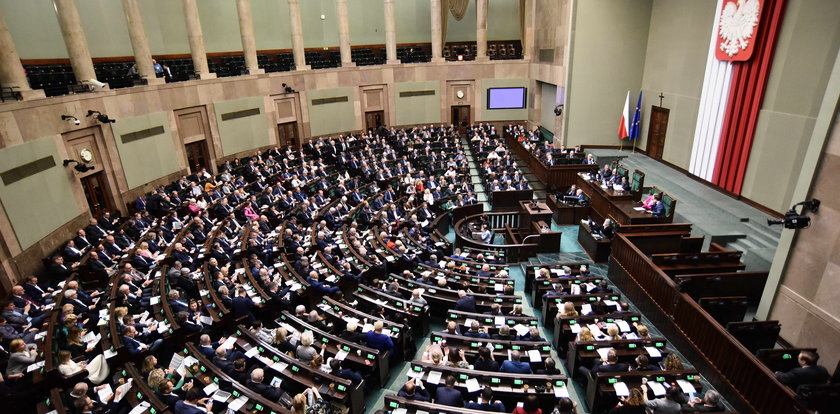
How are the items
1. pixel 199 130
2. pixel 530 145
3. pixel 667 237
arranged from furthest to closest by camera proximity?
pixel 530 145 < pixel 199 130 < pixel 667 237

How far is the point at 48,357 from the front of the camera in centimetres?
681

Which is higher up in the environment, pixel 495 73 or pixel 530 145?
pixel 495 73

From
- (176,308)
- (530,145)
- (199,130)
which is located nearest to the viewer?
(176,308)

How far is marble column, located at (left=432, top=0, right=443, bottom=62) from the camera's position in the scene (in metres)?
24.4

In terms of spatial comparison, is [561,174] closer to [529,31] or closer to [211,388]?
[529,31]

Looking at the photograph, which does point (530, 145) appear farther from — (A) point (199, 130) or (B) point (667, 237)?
(A) point (199, 130)

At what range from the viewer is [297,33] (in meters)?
21.2

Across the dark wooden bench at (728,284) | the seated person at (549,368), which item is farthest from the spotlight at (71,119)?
the dark wooden bench at (728,284)

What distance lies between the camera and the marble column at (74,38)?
1313cm

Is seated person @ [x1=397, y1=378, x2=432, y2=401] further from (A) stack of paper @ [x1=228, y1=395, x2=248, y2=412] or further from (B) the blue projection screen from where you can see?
(B) the blue projection screen

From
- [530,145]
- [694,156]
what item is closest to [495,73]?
[530,145]

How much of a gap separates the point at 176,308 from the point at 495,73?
21775mm

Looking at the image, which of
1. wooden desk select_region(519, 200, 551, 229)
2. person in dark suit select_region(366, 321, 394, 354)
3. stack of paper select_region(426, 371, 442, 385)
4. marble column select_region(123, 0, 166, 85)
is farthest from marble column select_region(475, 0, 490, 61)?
stack of paper select_region(426, 371, 442, 385)

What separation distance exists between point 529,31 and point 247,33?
15.2 meters
